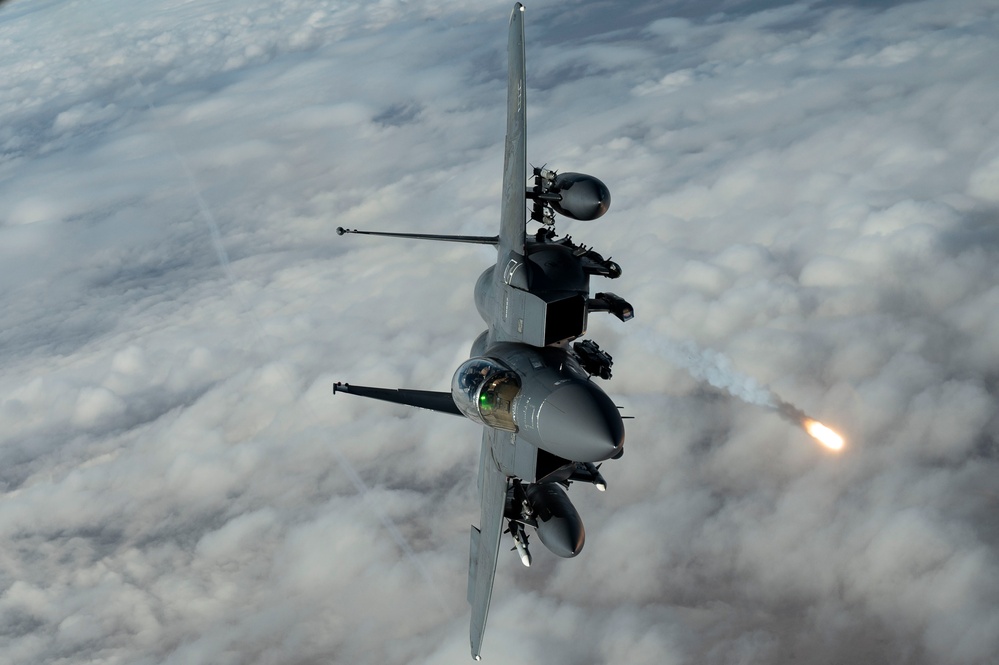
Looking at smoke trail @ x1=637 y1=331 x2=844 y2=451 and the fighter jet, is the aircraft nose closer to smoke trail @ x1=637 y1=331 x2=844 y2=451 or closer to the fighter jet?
the fighter jet

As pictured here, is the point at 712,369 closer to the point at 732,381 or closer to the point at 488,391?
the point at 732,381

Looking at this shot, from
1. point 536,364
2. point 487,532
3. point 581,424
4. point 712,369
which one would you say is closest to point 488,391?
point 536,364

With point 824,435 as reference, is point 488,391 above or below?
above

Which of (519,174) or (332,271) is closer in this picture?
(519,174)

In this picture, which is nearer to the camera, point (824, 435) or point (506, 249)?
point (824, 435)

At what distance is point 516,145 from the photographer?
1986 centimetres

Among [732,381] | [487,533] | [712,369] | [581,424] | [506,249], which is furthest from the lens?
[487,533]

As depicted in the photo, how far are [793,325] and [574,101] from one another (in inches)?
3738

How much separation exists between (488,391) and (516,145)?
7524 mm

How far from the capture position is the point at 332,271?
152 m

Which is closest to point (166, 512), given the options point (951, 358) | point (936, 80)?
point (951, 358)

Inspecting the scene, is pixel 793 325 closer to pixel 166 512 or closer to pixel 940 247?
Result: pixel 940 247

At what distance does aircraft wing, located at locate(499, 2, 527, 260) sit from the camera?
19375 millimetres

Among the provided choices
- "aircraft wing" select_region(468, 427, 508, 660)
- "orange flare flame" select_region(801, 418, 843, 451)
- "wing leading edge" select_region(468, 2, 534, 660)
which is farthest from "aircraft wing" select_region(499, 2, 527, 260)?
"orange flare flame" select_region(801, 418, 843, 451)
